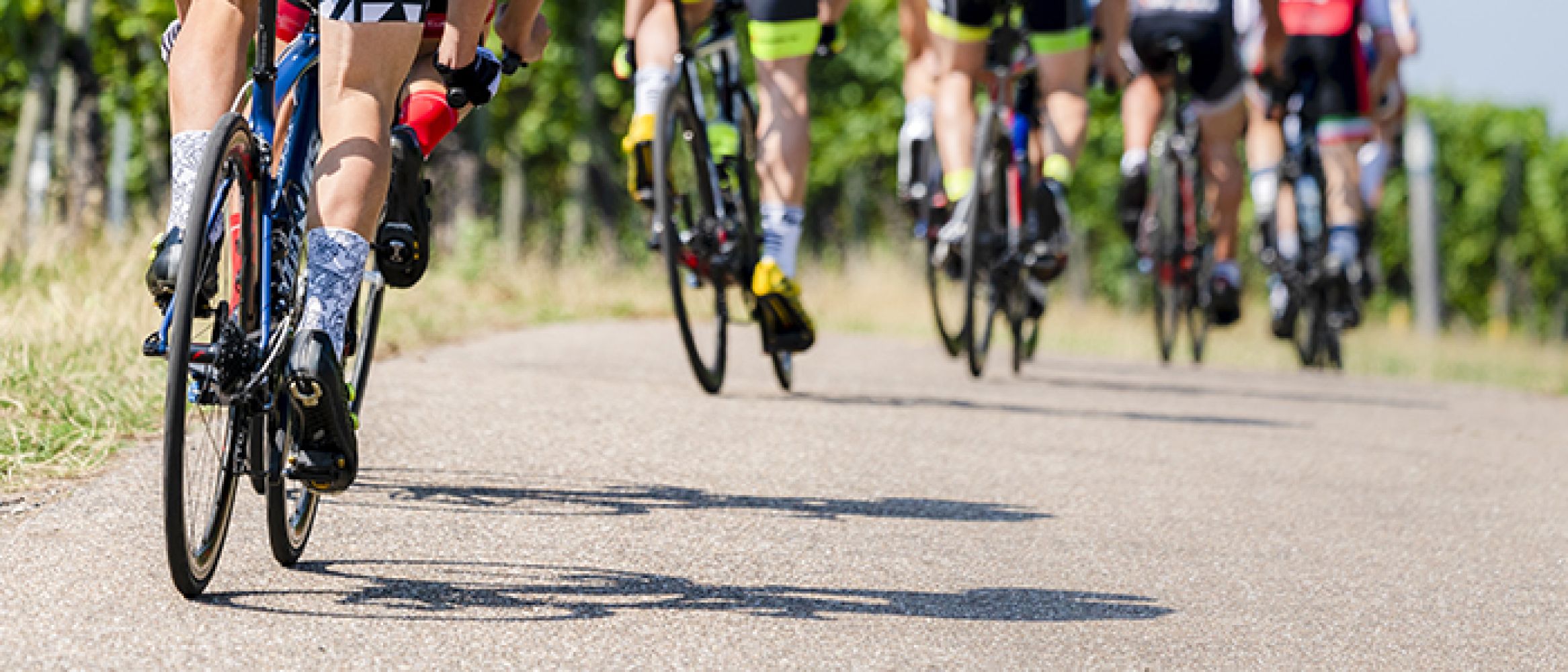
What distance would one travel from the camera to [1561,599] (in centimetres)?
410

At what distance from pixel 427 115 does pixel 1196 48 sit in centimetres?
656

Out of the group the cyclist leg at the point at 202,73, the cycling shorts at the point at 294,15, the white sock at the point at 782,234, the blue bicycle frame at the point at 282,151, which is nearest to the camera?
the blue bicycle frame at the point at 282,151

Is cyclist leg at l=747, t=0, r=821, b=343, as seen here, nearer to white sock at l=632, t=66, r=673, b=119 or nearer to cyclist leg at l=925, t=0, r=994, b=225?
white sock at l=632, t=66, r=673, b=119

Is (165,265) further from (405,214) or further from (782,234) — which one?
(782,234)

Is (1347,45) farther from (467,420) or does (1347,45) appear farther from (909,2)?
(467,420)

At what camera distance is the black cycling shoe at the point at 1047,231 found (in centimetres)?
788

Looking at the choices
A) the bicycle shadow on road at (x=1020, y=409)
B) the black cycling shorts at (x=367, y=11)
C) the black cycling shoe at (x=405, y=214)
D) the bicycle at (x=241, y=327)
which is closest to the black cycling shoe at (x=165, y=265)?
the bicycle at (x=241, y=327)

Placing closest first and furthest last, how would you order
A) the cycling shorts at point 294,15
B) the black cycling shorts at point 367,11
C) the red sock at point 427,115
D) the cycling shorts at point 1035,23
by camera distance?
the black cycling shorts at point 367,11 < the cycling shorts at point 294,15 < the red sock at point 427,115 < the cycling shorts at point 1035,23

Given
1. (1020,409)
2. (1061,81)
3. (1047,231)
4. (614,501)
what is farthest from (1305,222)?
(614,501)

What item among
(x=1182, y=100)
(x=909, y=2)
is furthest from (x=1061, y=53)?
(x=1182, y=100)

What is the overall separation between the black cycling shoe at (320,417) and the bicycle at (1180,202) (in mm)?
7250

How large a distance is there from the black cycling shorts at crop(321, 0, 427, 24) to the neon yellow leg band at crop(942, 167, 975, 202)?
4.48 m

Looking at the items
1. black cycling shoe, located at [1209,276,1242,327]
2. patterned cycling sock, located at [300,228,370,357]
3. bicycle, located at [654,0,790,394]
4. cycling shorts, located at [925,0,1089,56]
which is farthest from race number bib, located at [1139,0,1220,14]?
patterned cycling sock, located at [300,228,370,357]

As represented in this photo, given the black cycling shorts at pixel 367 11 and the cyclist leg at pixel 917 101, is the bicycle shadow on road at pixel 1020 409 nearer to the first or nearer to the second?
the cyclist leg at pixel 917 101
